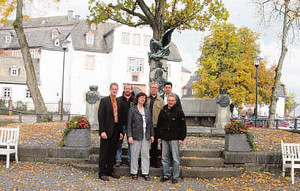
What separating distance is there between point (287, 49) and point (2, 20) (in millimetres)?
16981

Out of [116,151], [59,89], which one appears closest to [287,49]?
[116,151]

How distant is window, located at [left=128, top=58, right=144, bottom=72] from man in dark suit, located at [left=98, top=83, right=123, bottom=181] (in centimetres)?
2951

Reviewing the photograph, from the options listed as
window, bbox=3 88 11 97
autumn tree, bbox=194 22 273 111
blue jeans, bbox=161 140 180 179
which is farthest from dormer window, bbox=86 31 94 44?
blue jeans, bbox=161 140 180 179

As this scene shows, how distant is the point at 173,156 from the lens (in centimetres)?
651

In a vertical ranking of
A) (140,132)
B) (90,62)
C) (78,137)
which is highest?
(90,62)

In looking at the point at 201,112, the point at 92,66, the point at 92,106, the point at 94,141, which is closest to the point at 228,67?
the point at 92,66

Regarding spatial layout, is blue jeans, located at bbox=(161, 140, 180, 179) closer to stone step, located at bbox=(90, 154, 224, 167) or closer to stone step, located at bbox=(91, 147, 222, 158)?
stone step, located at bbox=(90, 154, 224, 167)

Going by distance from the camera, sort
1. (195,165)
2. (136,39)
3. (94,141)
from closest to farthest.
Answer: (195,165) < (94,141) < (136,39)

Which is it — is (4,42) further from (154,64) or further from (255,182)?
(255,182)

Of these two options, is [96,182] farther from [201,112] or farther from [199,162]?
[201,112]

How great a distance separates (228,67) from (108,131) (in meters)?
26.1

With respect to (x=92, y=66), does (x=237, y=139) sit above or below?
below

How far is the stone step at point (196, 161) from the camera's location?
7469mm

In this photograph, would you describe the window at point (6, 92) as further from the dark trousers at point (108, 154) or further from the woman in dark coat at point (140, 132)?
the woman in dark coat at point (140, 132)
